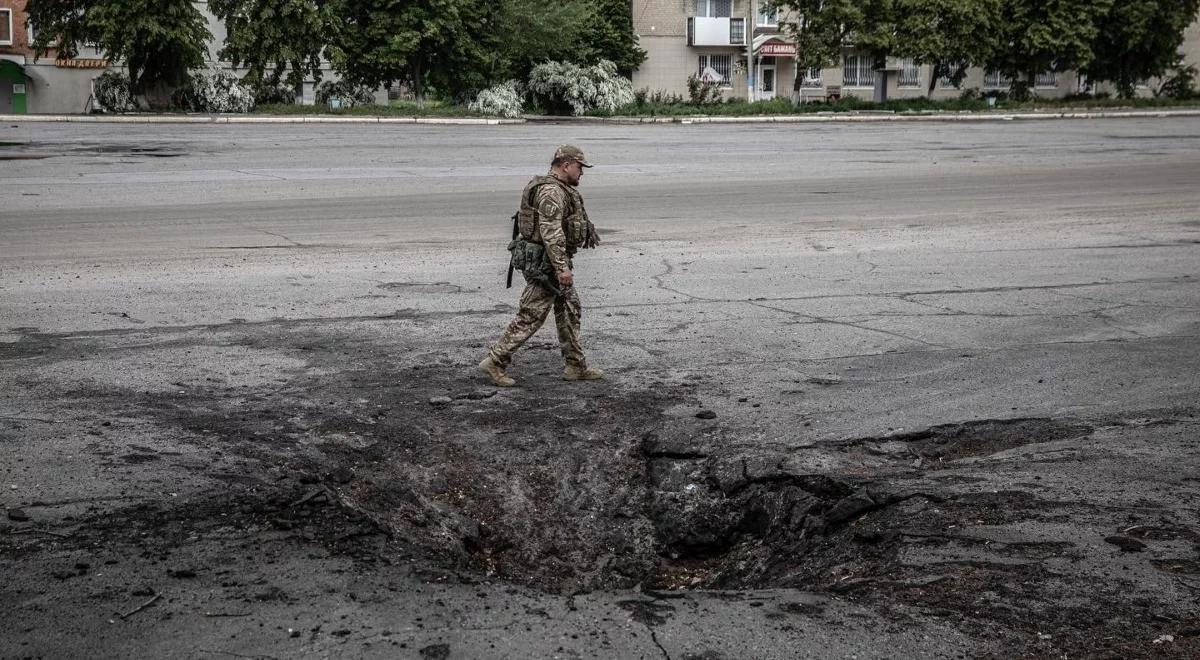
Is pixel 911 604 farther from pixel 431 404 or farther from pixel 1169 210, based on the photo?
pixel 1169 210

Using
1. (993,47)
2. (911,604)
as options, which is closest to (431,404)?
(911,604)

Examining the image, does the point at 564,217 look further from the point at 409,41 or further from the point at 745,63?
the point at 745,63

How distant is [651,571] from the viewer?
5.82m

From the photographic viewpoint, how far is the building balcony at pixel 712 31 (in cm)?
6388

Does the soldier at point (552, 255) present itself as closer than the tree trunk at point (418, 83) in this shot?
Yes

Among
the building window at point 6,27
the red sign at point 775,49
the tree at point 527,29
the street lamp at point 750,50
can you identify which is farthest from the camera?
the red sign at point 775,49

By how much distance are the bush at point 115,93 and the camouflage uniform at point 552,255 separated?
3635 centimetres

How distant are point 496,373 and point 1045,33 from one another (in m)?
50.6

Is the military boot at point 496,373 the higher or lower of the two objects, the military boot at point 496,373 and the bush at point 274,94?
the lower

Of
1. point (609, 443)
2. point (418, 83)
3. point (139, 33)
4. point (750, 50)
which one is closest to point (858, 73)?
point (750, 50)

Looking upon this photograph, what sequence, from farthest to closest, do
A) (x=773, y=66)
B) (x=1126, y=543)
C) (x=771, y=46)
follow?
(x=773, y=66) → (x=771, y=46) → (x=1126, y=543)

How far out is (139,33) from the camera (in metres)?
37.7

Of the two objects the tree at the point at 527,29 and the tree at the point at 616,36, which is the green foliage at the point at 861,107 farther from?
the tree at the point at 616,36

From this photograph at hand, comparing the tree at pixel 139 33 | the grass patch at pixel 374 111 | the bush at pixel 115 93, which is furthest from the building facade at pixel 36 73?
the grass patch at pixel 374 111
